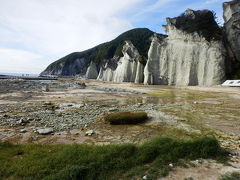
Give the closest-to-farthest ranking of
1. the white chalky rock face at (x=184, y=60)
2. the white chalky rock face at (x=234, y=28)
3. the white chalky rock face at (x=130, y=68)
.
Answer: the white chalky rock face at (x=184, y=60) < the white chalky rock face at (x=234, y=28) < the white chalky rock face at (x=130, y=68)

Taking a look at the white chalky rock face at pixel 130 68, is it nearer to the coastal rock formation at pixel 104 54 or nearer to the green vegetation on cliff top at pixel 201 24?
the green vegetation on cliff top at pixel 201 24

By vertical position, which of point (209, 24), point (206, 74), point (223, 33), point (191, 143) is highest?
point (209, 24)

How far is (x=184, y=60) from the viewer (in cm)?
5119

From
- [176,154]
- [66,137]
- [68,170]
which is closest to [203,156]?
[176,154]

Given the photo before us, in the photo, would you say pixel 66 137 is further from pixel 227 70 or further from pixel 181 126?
pixel 227 70

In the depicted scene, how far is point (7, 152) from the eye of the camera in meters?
5.61

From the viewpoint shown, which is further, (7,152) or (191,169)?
(7,152)

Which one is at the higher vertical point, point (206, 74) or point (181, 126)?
point (206, 74)

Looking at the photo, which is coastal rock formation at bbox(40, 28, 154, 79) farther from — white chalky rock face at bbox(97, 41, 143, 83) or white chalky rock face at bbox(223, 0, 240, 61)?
white chalky rock face at bbox(223, 0, 240, 61)

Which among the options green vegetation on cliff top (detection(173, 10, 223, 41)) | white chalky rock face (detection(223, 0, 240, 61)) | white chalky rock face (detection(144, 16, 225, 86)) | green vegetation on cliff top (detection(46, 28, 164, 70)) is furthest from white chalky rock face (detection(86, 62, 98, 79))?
white chalky rock face (detection(223, 0, 240, 61))

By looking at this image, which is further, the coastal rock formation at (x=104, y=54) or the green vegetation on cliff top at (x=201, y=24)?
the coastal rock formation at (x=104, y=54)

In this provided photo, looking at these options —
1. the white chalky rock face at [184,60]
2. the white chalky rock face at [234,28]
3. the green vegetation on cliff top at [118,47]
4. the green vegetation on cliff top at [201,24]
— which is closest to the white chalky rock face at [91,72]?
the green vegetation on cliff top at [118,47]

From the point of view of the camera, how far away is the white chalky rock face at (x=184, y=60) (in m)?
44.8

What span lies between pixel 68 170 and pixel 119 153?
6.06 feet
